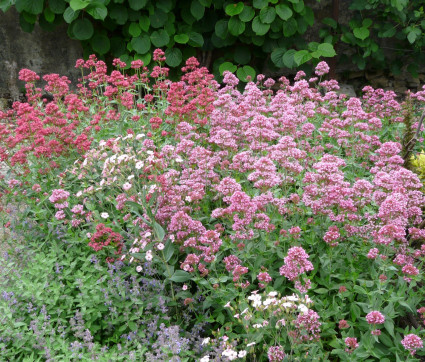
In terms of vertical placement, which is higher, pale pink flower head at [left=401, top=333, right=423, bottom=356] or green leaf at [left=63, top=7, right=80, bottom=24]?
green leaf at [left=63, top=7, right=80, bottom=24]

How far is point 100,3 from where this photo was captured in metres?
5.98

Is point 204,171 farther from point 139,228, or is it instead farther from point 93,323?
point 93,323

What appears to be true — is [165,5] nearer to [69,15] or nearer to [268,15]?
[69,15]

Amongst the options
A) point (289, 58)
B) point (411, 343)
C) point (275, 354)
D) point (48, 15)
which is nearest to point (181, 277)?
point (275, 354)

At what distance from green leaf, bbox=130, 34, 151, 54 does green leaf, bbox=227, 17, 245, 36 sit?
113cm

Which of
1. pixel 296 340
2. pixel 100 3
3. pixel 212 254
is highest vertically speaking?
pixel 100 3

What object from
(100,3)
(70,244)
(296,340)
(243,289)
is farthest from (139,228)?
(100,3)

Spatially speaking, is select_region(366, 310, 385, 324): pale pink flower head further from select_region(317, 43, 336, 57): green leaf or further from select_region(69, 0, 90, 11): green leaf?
select_region(69, 0, 90, 11): green leaf

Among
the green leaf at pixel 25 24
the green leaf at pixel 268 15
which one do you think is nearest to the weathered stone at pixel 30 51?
the green leaf at pixel 25 24

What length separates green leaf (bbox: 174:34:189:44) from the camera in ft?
21.3

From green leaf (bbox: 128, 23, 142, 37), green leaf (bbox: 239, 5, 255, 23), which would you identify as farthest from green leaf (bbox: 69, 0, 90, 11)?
green leaf (bbox: 239, 5, 255, 23)

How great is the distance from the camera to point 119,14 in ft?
21.0

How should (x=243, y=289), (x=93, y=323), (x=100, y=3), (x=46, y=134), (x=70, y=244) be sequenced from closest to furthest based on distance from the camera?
(x=243, y=289)
(x=93, y=323)
(x=70, y=244)
(x=46, y=134)
(x=100, y=3)

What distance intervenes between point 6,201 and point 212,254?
6.44 ft
